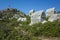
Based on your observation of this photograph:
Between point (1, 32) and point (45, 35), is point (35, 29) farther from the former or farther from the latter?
point (1, 32)

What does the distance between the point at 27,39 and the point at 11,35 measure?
3.90 ft

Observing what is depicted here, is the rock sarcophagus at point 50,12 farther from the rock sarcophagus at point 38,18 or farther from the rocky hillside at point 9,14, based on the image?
the rocky hillside at point 9,14

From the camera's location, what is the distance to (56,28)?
16.9m

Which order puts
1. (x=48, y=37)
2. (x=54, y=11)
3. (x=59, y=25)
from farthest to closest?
(x=54, y=11) → (x=59, y=25) → (x=48, y=37)

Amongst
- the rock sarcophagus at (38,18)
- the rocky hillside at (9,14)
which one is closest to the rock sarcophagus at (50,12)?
the rock sarcophagus at (38,18)

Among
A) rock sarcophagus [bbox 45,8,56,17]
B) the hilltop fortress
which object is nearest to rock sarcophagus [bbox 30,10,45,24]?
the hilltop fortress

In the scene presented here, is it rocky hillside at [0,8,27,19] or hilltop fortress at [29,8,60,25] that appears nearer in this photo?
hilltop fortress at [29,8,60,25]

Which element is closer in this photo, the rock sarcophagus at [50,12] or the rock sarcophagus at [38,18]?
the rock sarcophagus at [38,18]

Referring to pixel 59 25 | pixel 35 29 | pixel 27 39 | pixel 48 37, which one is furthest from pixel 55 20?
pixel 27 39

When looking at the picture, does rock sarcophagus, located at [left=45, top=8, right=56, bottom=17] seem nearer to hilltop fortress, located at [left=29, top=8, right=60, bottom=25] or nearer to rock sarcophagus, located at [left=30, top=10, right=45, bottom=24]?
hilltop fortress, located at [left=29, top=8, right=60, bottom=25]

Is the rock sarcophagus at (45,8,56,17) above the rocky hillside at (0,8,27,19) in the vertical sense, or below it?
below

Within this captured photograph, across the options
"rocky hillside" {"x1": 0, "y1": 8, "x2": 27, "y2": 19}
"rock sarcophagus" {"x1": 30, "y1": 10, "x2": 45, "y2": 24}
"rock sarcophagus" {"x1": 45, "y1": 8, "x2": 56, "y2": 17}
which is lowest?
"rock sarcophagus" {"x1": 30, "y1": 10, "x2": 45, "y2": 24}

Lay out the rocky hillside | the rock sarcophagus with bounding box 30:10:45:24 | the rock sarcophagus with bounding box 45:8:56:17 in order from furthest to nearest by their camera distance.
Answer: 1. the rocky hillside
2. the rock sarcophagus with bounding box 45:8:56:17
3. the rock sarcophagus with bounding box 30:10:45:24

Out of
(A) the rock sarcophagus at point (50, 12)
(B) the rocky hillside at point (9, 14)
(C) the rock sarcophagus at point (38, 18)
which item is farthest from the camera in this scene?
(B) the rocky hillside at point (9, 14)
